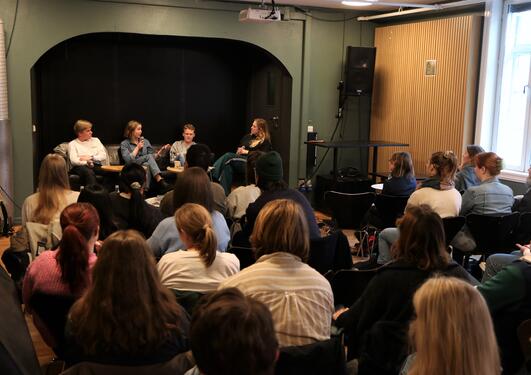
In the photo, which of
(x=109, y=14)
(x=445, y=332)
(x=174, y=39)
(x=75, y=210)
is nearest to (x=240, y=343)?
(x=445, y=332)

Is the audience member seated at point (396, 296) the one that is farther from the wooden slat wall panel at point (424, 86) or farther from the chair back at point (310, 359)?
the wooden slat wall panel at point (424, 86)

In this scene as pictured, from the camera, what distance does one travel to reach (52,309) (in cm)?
257

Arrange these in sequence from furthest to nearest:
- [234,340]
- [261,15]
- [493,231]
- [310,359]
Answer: [261,15] < [493,231] < [310,359] < [234,340]

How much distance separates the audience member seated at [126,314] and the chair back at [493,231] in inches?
130

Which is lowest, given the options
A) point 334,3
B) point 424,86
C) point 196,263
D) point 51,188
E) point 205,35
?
point 196,263

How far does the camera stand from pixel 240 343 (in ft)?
4.31

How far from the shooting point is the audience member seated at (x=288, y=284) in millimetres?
2277

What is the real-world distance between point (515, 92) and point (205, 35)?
378 cm

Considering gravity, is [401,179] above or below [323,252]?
above

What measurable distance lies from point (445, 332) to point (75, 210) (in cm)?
183

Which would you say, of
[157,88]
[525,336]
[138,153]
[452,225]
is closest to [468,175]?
[452,225]

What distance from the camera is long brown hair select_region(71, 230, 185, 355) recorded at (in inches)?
Result: 72.5

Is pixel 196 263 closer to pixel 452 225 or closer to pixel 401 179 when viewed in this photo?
pixel 452 225

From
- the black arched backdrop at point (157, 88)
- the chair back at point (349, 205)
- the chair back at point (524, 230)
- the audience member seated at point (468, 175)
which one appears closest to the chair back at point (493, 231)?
the chair back at point (524, 230)
